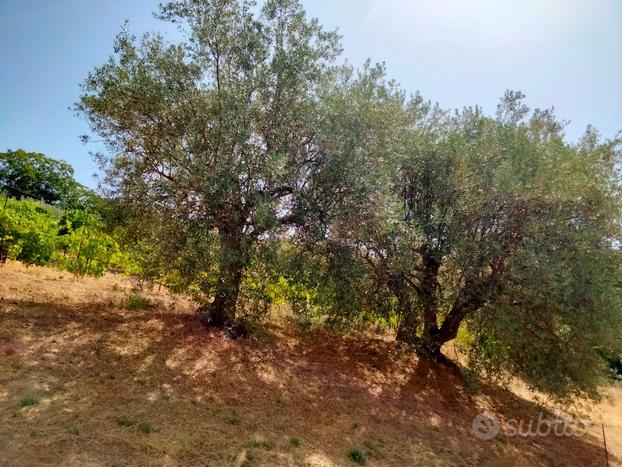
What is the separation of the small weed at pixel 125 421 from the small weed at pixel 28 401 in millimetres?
1259

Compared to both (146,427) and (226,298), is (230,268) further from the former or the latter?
(146,427)

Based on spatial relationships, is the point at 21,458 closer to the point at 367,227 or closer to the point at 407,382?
the point at 367,227

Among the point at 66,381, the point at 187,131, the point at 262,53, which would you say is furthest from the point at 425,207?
the point at 66,381

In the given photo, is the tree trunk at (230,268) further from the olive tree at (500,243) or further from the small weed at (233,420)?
the small weed at (233,420)

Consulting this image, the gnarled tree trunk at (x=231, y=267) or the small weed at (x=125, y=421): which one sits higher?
the gnarled tree trunk at (x=231, y=267)

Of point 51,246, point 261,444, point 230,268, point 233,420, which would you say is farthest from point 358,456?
point 51,246

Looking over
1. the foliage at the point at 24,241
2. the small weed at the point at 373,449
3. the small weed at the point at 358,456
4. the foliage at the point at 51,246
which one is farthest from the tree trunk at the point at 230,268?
the foliage at the point at 24,241

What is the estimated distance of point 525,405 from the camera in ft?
38.1

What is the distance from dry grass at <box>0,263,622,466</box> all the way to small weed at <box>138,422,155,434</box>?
1.1 inches

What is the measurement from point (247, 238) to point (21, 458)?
4.76 m

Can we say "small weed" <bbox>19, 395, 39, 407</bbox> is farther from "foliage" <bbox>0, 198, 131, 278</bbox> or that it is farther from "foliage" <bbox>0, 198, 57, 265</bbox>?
"foliage" <bbox>0, 198, 57, 265</bbox>

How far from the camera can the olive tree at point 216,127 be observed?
308 inches

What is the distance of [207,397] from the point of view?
6883 millimetres

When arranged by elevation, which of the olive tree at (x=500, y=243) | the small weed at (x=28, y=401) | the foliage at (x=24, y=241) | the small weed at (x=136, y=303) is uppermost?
the olive tree at (x=500, y=243)
